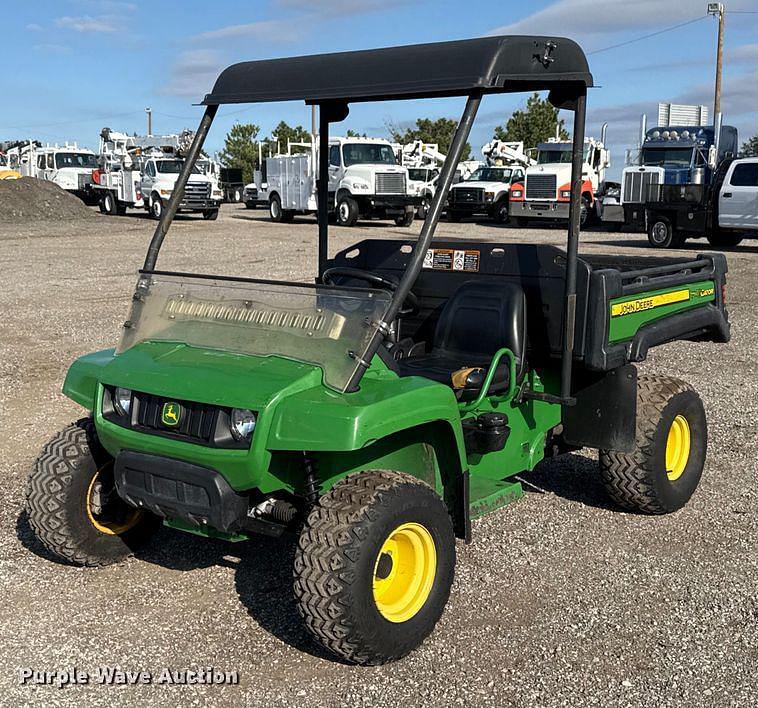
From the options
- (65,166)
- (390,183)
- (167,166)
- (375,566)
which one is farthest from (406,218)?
(375,566)

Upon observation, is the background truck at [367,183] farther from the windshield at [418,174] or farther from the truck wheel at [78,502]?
the truck wheel at [78,502]

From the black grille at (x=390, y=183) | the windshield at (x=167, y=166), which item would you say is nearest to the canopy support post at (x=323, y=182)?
the black grille at (x=390, y=183)

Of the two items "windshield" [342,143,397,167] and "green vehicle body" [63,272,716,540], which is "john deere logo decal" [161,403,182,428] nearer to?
"green vehicle body" [63,272,716,540]

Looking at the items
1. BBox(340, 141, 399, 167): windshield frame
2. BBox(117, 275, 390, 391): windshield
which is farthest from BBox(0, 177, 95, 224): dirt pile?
BBox(117, 275, 390, 391): windshield

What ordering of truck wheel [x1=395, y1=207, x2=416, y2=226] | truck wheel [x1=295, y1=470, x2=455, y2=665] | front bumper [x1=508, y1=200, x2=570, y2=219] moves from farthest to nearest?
front bumper [x1=508, y1=200, x2=570, y2=219] < truck wheel [x1=395, y1=207, x2=416, y2=226] < truck wheel [x1=295, y1=470, x2=455, y2=665]

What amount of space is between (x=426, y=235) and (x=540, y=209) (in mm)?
23824

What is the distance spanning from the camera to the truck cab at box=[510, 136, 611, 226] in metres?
26.4

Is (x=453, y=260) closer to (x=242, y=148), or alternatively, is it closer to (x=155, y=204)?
(x=155, y=204)

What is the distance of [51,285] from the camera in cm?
1395

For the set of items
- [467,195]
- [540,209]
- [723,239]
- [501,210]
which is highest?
[467,195]

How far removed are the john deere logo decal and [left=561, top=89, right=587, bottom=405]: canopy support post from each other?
66.7 inches

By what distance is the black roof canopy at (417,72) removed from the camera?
12.0 ft

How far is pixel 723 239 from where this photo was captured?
21.1 m

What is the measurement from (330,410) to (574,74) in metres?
1.82
